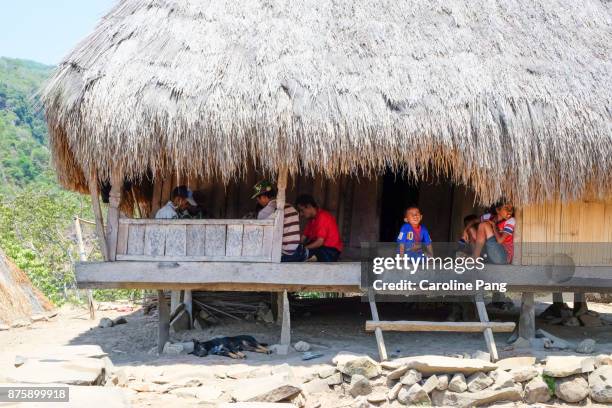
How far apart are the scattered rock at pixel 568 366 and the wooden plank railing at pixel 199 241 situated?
3.12m

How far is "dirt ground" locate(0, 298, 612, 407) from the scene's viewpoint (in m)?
7.89

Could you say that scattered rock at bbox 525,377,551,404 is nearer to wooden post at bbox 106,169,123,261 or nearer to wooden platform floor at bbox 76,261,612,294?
wooden platform floor at bbox 76,261,612,294

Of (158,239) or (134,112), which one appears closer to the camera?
(134,112)

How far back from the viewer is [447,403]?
7.32 meters

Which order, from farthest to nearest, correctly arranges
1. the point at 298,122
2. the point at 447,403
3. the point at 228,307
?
the point at 228,307 → the point at 298,122 → the point at 447,403

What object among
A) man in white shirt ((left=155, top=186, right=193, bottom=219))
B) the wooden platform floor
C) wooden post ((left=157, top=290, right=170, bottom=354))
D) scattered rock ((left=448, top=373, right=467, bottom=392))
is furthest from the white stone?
man in white shirt ((left=155, top=186, right=193, bottom=219))

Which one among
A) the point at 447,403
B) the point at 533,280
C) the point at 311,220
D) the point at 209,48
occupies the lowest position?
the point at 447,403

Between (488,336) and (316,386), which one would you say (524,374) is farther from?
(316,386)

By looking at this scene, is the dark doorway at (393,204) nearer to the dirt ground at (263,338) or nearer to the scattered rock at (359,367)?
the dirt ground at (263,338)

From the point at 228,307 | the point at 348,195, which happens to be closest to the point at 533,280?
the point at 348,195

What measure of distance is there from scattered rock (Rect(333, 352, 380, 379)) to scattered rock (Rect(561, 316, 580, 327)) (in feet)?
13.0

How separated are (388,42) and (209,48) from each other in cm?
207

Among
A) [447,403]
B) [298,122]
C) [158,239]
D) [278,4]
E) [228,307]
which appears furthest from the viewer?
[228,307]

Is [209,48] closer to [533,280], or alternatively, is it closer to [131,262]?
[131,262]
